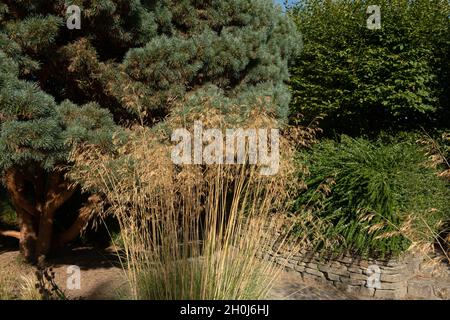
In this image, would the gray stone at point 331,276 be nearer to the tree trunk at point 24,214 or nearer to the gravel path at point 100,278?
the gravel path at point 100,278

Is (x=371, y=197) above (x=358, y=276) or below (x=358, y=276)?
above

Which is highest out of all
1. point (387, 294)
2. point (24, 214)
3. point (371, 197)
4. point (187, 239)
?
point (371, 197)

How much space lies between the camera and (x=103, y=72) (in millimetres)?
3553

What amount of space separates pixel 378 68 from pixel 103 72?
3616 millimetres

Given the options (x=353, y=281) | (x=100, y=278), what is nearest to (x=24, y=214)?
(x=100, y=278)

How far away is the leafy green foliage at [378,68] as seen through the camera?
5.43m

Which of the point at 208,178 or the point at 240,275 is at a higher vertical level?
the point at 208,178

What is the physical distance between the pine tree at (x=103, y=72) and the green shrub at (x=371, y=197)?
2.75 feet

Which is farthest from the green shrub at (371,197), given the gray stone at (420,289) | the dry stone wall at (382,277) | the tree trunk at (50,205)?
the tree trunk at (50,205)

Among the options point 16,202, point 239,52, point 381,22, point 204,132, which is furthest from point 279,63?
point 16,202

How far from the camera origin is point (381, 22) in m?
5.62

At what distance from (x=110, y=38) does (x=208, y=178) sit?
164 centimetres

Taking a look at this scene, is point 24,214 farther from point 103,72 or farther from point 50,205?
point 103,72
